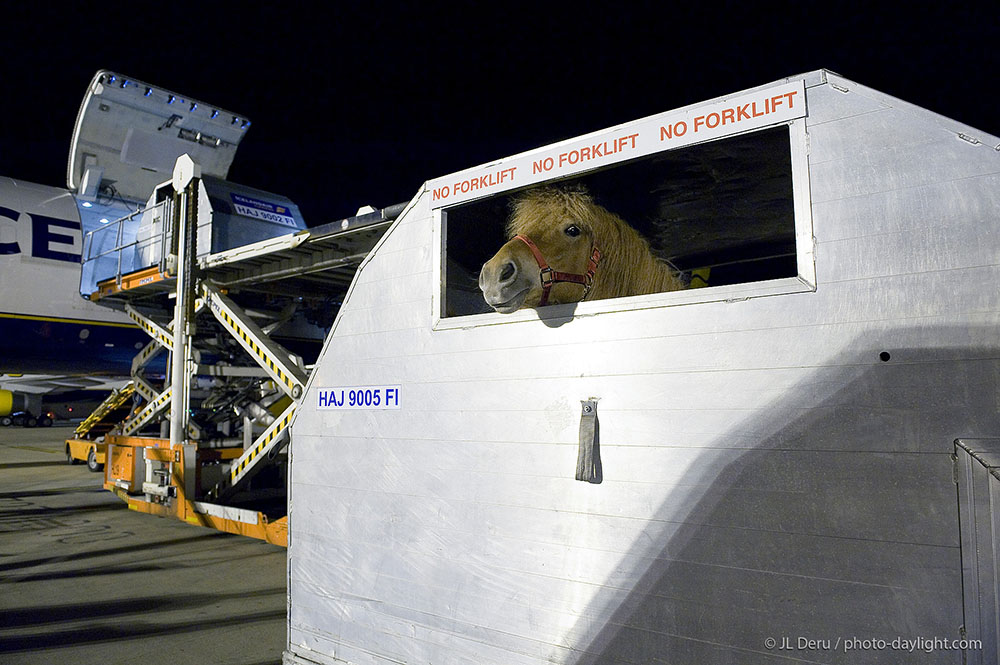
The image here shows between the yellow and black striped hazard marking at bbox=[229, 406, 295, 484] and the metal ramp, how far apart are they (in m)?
0.02

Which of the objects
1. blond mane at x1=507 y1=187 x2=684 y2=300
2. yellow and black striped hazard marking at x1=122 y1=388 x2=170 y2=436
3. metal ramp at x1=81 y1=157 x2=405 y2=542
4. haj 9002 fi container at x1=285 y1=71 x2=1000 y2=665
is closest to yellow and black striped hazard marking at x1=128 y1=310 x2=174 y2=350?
metal ramp at x1=81 y1=157 x2=405 y2=542

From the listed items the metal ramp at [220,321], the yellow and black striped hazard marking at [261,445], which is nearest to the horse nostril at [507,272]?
the metal ramp at [220,321]

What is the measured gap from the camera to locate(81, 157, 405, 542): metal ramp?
7.66m

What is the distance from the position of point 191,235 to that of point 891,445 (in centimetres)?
868

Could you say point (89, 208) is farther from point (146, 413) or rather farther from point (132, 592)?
point (132, 592)

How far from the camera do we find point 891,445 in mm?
2135

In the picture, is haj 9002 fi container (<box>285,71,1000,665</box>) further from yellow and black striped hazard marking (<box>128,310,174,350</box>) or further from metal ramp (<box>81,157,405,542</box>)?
yellow and black striped hazard marking (<box>128,310,174,350</box>)

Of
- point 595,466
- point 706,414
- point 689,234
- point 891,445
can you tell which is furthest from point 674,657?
point 689,234

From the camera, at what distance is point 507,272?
2.96 metres

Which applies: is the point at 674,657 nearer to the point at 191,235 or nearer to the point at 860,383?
the point at 860,383

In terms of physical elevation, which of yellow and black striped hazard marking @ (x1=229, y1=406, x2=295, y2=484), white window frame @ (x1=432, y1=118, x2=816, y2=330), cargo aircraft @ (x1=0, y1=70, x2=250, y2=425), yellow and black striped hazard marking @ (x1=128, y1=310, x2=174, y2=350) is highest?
cargo aircraft @ (x1=0, y1=70, x2=250, y2=425)

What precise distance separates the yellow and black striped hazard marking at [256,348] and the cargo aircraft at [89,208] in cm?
396

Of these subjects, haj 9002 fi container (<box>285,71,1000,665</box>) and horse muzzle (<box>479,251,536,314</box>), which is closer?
haj 9002 fi container (<box>285,71,1000,665</box>)

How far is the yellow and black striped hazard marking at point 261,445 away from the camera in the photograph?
7529 mm
